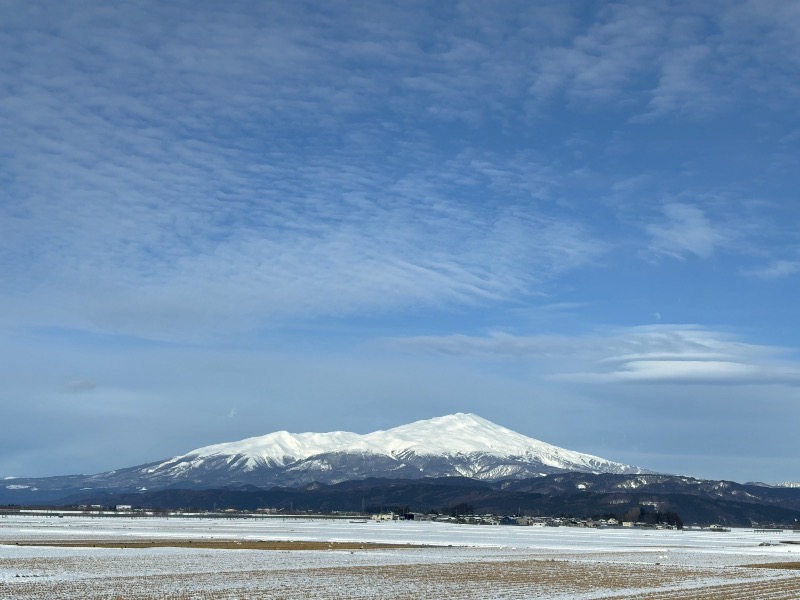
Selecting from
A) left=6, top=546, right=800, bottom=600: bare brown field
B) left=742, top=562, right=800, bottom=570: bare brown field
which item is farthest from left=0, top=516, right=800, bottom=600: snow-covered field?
left=742, top=562, right=800, bottom=570: bare brown field

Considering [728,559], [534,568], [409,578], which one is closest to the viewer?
[409,578]

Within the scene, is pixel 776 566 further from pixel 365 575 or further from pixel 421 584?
pixel 421 584

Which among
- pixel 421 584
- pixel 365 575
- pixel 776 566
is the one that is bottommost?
pixel 421 584

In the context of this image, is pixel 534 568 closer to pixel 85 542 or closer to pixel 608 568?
pixel 608 568

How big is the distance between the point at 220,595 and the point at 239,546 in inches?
1956

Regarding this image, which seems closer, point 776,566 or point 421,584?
point 421,584

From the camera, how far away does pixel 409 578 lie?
180ft

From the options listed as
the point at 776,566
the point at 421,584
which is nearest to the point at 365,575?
the point at 421,584

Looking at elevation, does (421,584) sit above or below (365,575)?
below

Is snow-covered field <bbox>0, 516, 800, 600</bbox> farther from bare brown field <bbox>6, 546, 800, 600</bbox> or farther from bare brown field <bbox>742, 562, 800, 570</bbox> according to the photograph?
bare brown field <bbox>742, 562, 800, 570</bbox>

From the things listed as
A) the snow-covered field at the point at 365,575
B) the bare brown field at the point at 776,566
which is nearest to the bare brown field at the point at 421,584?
the snow-covered field at the point at 365,575

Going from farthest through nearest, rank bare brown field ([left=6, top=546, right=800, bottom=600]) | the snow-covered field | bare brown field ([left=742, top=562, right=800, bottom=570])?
bare brown field ([left=742, top=562, right=800, bottom=570]), the snow-covered field, bare brown field ([left=6, top=546, right=800, bottom=600])

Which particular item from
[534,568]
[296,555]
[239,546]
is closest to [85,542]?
[239,546]

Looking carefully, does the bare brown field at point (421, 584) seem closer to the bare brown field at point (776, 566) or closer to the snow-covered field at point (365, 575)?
the snow-covered field at point (365, 575)
